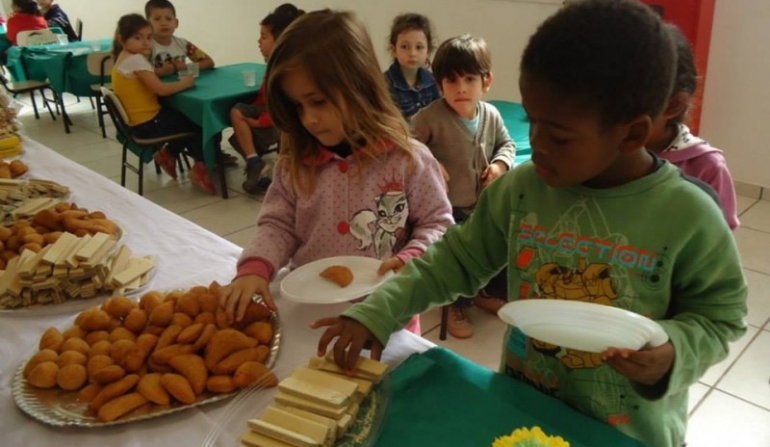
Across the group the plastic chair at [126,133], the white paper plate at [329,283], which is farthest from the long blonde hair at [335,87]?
the plastic chair at [126,133]

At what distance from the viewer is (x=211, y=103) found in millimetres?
3664

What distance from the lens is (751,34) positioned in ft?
10.3

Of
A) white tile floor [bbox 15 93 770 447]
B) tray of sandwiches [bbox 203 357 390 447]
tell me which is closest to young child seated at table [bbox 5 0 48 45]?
white tile floor [bbox 15 93 770 447]

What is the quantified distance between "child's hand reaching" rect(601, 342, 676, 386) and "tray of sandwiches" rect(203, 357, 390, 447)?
31 cm

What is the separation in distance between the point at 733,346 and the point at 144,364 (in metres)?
2.10

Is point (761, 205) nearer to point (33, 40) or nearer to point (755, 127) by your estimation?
point (755, 127)

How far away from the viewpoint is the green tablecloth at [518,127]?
266 centimetres

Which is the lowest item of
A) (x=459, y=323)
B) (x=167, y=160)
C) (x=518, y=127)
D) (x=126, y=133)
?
(x=459, y=323)

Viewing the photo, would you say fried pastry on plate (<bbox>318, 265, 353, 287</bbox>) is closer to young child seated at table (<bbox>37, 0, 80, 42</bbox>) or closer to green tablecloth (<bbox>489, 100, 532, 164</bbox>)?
green tablecloth (<bbox>489, 100, 532, 164</bbox>)

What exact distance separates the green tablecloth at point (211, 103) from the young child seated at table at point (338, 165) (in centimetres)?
252

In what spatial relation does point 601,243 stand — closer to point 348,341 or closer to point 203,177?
point 348,341

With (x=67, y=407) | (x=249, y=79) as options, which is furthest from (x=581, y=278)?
(x=249, y=79)

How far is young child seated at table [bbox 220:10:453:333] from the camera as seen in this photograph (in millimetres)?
1187

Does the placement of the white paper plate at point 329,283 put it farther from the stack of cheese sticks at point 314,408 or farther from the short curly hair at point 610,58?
the short curly hair at point 610,58
